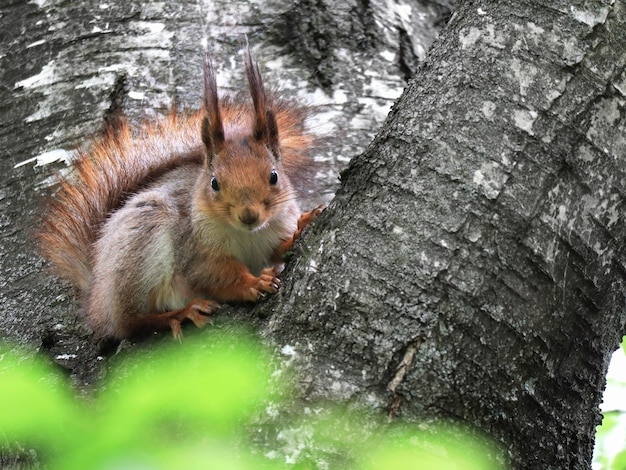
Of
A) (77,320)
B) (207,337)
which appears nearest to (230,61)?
(77,320)

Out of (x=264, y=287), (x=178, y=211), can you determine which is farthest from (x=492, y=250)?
(x=178, y=211)

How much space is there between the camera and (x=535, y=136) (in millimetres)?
1407

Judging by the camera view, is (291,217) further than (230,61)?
No

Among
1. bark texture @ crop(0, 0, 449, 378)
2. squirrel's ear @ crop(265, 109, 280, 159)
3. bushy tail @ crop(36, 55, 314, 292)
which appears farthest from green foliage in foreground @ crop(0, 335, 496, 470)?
bark texture @ crop(0, 0, 449, 378)

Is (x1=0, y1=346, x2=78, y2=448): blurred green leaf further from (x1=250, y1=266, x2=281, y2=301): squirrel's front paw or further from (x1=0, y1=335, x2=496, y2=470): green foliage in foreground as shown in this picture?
(x1=250, y1=266, x2=281, y2=301): squirrel's front paw

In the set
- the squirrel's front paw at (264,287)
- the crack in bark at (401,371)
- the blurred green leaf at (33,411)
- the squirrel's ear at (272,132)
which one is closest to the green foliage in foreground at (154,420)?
the blurred green leaf at (33,411)

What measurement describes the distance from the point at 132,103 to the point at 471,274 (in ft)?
4.35

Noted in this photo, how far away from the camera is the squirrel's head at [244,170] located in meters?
1.99

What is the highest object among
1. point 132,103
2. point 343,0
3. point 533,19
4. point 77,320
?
point 343,0

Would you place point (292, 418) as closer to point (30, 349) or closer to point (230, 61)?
point (30, 349)

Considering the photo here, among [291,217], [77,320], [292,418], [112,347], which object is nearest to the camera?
[292,418]

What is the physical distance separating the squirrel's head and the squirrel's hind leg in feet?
1.07

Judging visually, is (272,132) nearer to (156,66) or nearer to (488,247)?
(156,66)

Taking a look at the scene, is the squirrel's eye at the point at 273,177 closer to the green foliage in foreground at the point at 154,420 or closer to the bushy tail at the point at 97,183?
Result: the bushy tail at the point at 97,183
